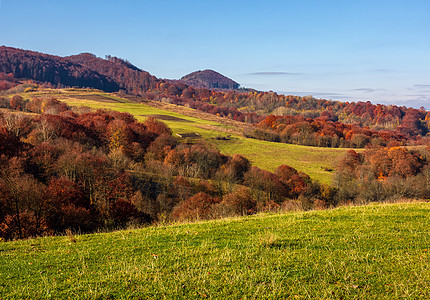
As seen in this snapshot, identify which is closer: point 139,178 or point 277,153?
point 139,178

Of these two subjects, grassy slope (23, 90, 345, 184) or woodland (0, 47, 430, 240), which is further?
grassy slope (23, 90, 345, 184)

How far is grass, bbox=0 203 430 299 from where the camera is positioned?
5.32m

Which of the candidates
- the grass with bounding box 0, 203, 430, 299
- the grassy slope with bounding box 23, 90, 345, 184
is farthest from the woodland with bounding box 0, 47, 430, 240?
the grass with bounding box 0, 203, 430, 299

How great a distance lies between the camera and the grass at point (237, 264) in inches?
210

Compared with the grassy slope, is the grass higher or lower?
higher

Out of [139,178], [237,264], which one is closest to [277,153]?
[139,178]

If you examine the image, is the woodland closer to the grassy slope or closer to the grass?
the grassy slope

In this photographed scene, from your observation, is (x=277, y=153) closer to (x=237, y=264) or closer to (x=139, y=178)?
(x=139, y=178)

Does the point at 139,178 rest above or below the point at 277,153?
below

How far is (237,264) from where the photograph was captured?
650cm

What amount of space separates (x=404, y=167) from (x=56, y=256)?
94.6 m

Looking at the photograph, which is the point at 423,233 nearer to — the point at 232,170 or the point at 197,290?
the point at 197,290

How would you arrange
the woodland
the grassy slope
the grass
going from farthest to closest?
the grassy slope
the woodland
the grass

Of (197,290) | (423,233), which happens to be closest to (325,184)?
(423,233)
